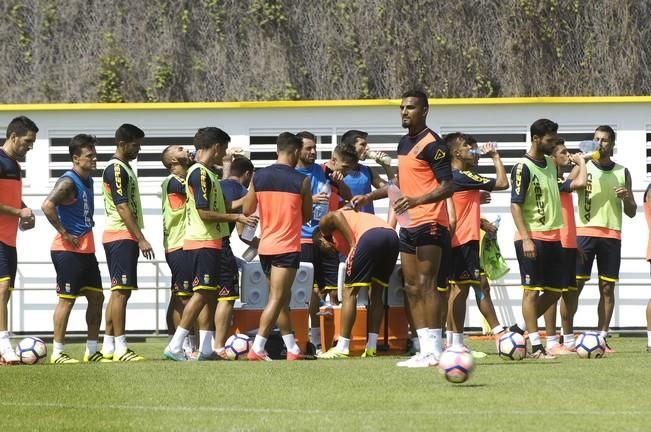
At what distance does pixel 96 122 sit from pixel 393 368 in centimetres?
996

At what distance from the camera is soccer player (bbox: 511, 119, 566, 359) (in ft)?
45.1

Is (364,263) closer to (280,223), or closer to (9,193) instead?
(280,223)

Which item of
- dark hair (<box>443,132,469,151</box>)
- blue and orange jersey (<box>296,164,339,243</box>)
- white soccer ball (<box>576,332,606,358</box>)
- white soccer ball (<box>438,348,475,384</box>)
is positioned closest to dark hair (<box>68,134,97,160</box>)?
blue and orange jersey (<box>296,164,339,243</box>)

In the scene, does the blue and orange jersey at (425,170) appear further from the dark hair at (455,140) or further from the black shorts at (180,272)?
the black shorts at (180,272)

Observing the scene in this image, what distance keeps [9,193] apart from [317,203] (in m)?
3.36

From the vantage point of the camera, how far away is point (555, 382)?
1048cm

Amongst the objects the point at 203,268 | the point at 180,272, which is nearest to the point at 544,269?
the point at 203,268

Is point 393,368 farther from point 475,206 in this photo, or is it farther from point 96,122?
point 96,122

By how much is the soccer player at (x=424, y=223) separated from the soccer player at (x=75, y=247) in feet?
12.0

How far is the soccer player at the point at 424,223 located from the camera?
11.9 m

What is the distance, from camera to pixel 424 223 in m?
11.9

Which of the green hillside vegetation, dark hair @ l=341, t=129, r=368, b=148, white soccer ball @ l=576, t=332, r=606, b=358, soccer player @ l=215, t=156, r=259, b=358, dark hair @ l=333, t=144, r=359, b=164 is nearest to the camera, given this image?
white soccer ball @ l=576, t=332, r=606, b=358

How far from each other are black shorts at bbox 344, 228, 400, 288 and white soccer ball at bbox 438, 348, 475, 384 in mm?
3835

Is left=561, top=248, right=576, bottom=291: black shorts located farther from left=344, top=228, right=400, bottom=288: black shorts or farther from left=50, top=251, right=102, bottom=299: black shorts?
left=50, top=251, right=102, bottom=299: black shorts
